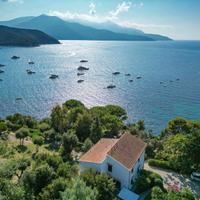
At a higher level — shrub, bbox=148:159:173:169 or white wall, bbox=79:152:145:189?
white wall, bbox=79:152:145:189

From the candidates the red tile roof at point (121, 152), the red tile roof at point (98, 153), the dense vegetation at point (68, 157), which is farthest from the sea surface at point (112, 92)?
the red tile roof at point (98, 153)

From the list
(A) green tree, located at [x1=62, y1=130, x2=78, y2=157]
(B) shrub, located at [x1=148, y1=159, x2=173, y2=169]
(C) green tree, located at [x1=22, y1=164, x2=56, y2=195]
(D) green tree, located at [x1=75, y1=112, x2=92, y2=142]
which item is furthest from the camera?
(D) green tree, located at [x1=75, y1=112, x2=92, y2=142]

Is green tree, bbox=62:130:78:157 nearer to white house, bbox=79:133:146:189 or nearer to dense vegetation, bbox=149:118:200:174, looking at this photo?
white house, bbox=79:133:146:189

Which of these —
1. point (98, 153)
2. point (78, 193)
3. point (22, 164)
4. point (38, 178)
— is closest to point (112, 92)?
point (98, 153)

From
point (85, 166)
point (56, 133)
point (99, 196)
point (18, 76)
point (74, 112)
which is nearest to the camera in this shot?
point (99, 196)

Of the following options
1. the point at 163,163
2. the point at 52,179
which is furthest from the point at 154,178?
the point at 52,179

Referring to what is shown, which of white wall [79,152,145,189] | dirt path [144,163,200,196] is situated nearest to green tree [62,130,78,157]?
white wall [79,152,145,189]

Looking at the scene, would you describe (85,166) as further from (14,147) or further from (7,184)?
(14,147)
